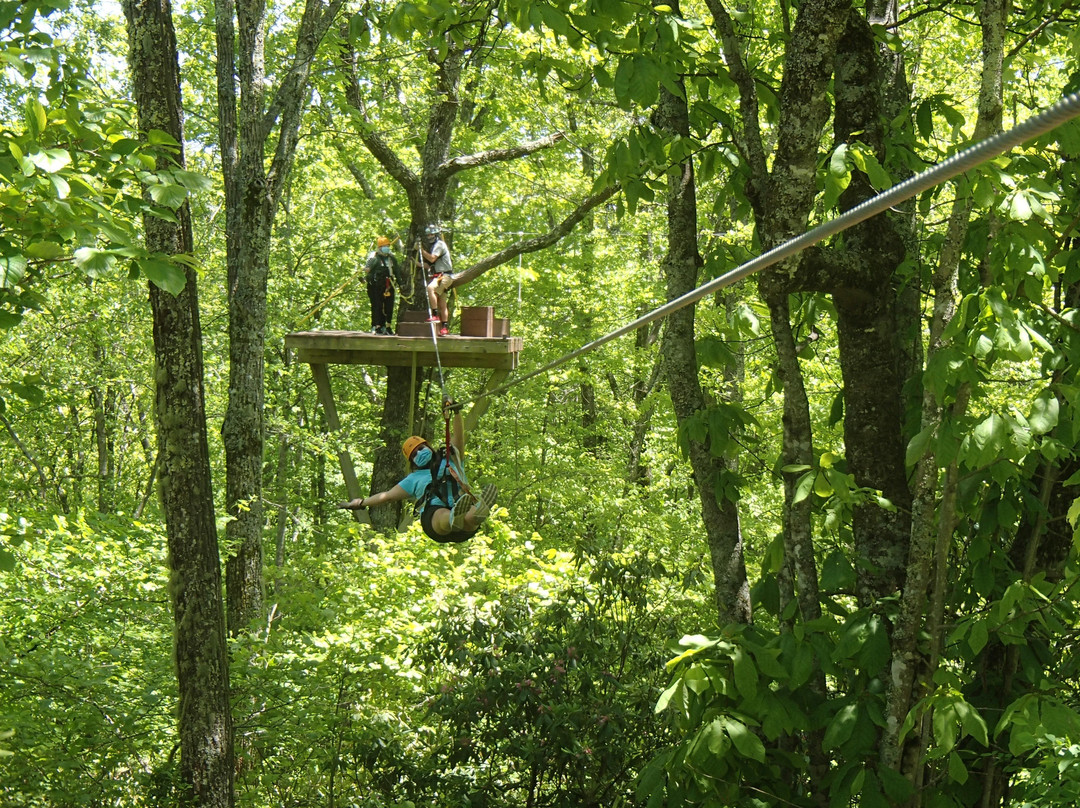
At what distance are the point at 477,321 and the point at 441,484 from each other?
3.62 meters

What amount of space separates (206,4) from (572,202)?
5644mm

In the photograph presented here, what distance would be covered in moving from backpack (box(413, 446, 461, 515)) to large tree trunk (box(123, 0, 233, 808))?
175cm

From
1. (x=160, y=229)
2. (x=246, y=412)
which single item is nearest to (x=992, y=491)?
(x=160, y=229)

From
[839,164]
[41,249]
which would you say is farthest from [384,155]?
[839,164]

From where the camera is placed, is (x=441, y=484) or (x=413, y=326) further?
(x=413, y=326)

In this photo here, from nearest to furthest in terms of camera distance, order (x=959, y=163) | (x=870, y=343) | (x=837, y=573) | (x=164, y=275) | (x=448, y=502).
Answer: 1. (x=959, y=163)
2. (x=164, y=275)
3. (x=837, y=573)
4. (x=870, y=343)
5. (x=448, y=502)

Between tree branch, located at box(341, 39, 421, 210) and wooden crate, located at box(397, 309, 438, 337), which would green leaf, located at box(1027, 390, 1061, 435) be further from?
tree branch, located at box(341, 39, 421, 210)

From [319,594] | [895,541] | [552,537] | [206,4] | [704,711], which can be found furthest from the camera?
[552,537]

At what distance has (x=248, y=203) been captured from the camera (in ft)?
28.1

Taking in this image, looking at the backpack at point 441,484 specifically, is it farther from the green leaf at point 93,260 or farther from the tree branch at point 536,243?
the tree branch at point 536,243

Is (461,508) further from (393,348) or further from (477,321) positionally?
(477,321)

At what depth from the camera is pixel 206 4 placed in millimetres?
11508

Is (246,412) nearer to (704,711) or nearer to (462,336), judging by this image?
(462,336)

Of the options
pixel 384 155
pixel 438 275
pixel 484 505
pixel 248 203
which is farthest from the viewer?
pixel 384 155
